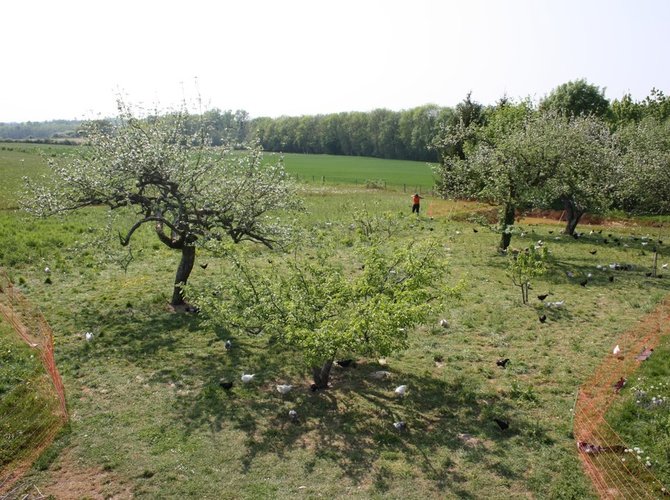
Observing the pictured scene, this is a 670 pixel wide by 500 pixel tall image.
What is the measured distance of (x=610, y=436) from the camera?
422 inches

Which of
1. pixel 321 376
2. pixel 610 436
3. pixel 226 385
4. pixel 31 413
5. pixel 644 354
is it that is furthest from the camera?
pixel 644 354

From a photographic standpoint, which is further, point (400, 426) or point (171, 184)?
point (171, 184)

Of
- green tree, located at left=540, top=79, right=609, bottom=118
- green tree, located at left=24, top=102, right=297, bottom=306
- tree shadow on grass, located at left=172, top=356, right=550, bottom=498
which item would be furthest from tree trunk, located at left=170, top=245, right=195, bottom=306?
green tree, located at left=540, top=79, right=609, bottom=118

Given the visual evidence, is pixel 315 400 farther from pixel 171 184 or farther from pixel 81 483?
pixel 171 184

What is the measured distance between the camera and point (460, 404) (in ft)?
40.2

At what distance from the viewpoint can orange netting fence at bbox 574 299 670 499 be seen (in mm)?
9305

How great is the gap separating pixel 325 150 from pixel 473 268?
112m

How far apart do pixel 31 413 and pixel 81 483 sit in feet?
9.76

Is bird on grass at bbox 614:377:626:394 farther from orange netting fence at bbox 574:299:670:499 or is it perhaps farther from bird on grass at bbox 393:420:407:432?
bird on grass at bbox 393:420:407:432

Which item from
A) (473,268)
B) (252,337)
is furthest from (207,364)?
(473,268)

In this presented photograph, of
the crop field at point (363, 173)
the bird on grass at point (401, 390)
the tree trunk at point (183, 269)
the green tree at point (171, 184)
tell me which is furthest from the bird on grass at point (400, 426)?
the crop field at point (363, 173)

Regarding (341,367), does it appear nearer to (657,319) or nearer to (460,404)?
(460,404)

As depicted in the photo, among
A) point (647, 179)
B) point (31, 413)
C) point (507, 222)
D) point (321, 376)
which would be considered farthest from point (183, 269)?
point (647, 179)

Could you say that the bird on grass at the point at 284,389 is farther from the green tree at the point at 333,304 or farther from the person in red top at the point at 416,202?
the person in red top at the point at 416,202
